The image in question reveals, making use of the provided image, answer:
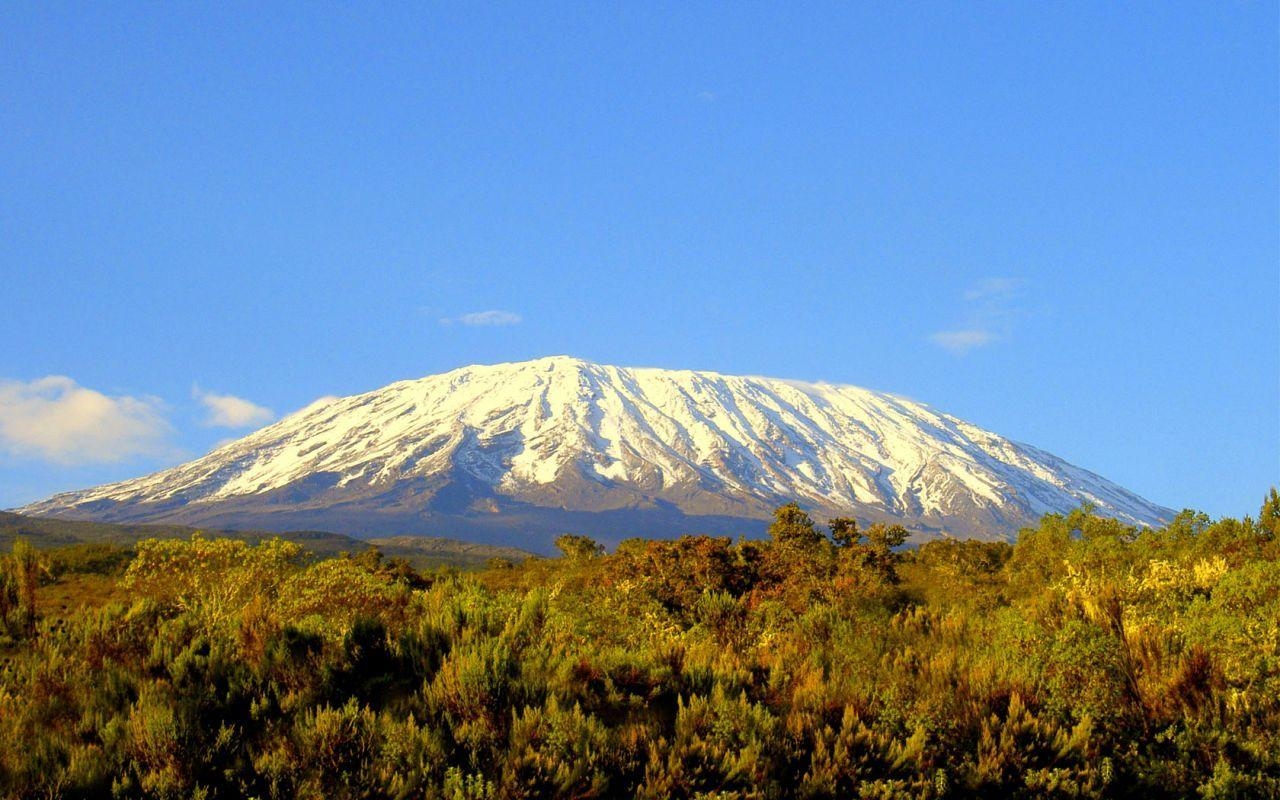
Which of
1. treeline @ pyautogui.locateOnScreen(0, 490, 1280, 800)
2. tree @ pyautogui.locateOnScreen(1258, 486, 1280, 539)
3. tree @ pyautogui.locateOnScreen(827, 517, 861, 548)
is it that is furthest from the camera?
tree @ pyautogui.locateOnScreen(827, 517, 861, 548)

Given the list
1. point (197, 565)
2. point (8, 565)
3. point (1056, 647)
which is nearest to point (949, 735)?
point (1056, 647)

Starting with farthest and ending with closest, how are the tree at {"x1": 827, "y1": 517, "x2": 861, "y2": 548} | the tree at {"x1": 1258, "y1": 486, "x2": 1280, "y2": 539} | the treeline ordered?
the tree at {"x1": 827, "y1": 517, "x2": 861, "y2": 548}, the tree at {"x1": 1258, "y1": 486, "x2": 1280, "y2": 539}, the treeline

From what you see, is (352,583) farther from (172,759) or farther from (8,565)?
(172,759)

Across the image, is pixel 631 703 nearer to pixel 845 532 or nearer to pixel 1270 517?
pixel 1270 517

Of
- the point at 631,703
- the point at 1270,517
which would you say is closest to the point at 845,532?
the point at 1270,517

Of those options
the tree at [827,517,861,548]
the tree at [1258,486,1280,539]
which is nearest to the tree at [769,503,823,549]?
the tree at [827,517,861,548]

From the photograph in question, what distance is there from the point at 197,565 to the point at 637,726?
16.0 meters

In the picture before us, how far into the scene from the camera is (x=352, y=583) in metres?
20.5

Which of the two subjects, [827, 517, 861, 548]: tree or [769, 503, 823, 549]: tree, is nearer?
[769, 503, 823, 549]: tree

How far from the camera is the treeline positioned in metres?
10.0

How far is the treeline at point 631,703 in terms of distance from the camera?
32.9 ft

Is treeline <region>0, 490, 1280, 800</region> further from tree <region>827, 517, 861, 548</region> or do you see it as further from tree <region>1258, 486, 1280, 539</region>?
tree <region>827, 517, 861, 548</region>

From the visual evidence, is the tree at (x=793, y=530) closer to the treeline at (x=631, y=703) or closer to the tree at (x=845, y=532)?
the tree at (x=845, y=532)

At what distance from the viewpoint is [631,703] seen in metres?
12.3
